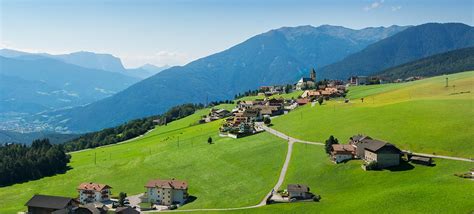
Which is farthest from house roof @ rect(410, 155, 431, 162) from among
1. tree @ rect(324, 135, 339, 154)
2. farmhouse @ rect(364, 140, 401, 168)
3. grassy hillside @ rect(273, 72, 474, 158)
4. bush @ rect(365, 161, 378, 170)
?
tree @ rect(324, 135, 339, 154)

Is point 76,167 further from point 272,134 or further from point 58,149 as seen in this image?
point 272,134

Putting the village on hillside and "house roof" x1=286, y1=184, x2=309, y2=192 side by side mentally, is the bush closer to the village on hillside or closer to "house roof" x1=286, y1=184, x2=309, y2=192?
the village on hillside

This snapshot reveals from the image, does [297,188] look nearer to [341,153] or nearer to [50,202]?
[341,153]

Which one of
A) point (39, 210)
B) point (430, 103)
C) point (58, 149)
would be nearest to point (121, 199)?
point (39, 210)

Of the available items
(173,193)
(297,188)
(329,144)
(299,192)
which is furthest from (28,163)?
(299,192)

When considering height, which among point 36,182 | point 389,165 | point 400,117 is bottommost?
point 36,182

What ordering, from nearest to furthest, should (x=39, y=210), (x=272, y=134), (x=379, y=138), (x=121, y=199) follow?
(x=39, y=210) → (x=121, y=199) → (x=379, y=138) → (x=272, y=134)
